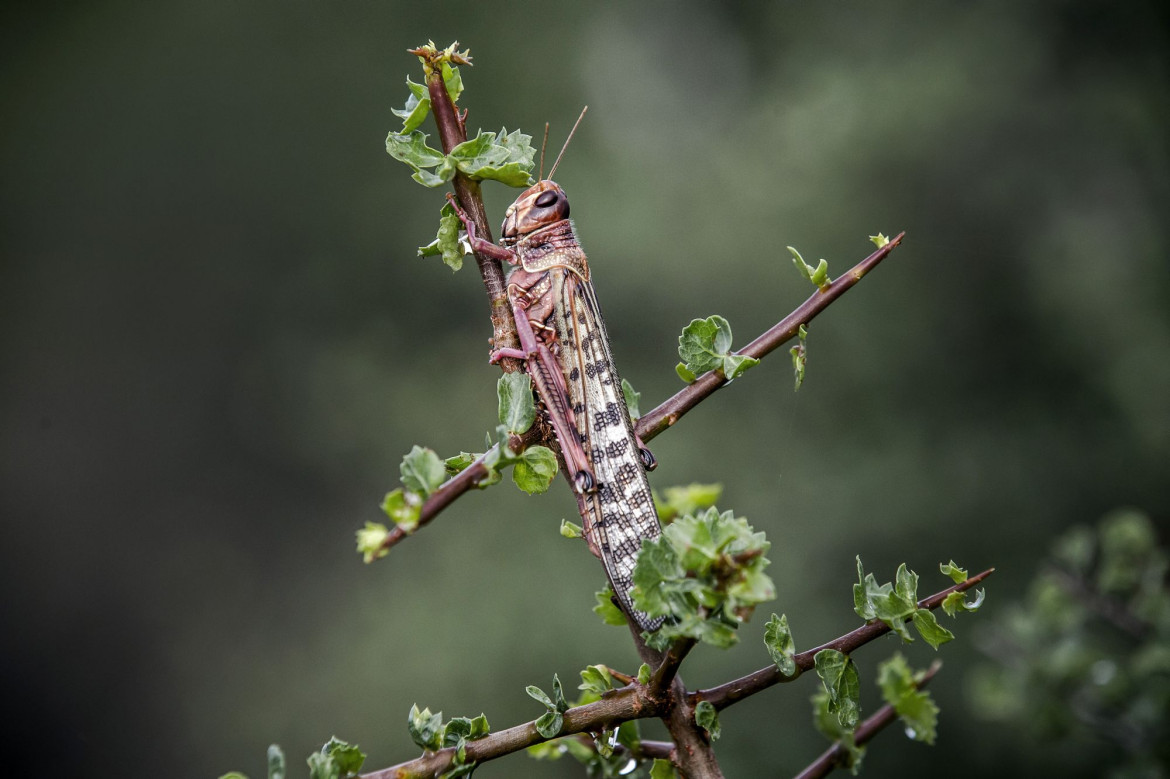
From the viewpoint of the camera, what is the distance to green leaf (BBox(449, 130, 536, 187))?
0.84m

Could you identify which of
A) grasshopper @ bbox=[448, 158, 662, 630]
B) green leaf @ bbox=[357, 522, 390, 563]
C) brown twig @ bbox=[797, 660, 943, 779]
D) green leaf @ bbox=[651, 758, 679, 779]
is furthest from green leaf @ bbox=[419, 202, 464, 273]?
brown twig @ bbox=[797, 660, 943, 779]

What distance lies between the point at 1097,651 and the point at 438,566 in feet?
8.65

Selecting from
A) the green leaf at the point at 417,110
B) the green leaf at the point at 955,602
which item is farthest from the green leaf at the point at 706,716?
the green leaf at the point at 417,110

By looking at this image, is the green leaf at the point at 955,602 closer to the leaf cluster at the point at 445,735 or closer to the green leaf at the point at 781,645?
the green leaf at the point at 781,645

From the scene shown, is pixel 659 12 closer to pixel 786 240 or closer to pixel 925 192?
pixel 786 240

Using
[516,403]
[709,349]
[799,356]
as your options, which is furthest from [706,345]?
[516,403]

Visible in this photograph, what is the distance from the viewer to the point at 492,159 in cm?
85

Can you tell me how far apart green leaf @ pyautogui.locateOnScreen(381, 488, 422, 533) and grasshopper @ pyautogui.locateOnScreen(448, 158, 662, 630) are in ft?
0.84

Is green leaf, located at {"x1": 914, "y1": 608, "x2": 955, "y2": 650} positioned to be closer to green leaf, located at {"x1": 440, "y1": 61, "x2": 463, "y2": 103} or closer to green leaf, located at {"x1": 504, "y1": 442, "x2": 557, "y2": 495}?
green leaf, located at {"x1": 504, "y1": 442, "x2": 557, "y2": 495}

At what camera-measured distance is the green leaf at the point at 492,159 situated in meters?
0.84

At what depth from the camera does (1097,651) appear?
173cm

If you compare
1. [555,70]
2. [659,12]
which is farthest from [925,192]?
[555,70]

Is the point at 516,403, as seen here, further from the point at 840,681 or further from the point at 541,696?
the point at 840,681

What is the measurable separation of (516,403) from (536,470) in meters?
0.07
